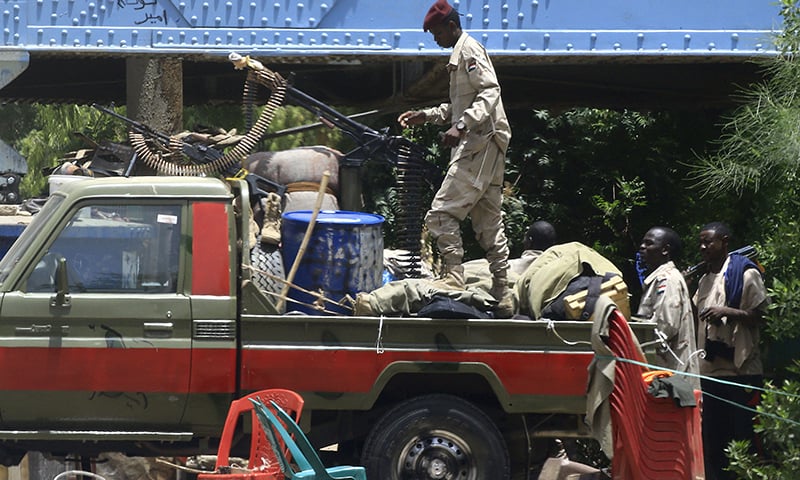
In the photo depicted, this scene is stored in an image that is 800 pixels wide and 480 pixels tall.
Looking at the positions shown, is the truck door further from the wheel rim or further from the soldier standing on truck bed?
the soldier standing on truck bed

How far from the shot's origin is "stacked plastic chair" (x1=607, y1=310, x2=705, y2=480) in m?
5.57

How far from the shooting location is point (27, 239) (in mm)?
6719

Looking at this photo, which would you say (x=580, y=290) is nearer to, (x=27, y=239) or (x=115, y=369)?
(x=115, y=369)

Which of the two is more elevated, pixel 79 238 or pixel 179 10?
pixel 179 10

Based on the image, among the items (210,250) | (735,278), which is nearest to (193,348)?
(210,250)

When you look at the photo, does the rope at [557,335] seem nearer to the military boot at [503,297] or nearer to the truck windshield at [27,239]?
the military boot at [503,297]

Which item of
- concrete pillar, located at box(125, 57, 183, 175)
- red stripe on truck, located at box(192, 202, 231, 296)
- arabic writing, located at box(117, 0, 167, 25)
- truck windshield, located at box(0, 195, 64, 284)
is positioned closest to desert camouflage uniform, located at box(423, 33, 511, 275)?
red stripe on truck, located at box(192, 202, 231, 296)

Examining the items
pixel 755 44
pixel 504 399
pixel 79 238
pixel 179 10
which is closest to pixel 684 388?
pixel 504 399

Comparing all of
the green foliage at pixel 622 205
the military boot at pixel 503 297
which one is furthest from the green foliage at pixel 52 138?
the military boot at pixel 503 297

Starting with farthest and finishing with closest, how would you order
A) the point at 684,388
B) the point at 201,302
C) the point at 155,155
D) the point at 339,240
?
the point at 155,155 < the point at 339,240 < the point at 201,302 < the point at 684,388

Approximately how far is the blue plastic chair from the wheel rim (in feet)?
4.16

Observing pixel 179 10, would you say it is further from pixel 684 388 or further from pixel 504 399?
pixel 684 388

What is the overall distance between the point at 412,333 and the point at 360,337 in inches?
11.2

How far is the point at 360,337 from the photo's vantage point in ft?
21.8
